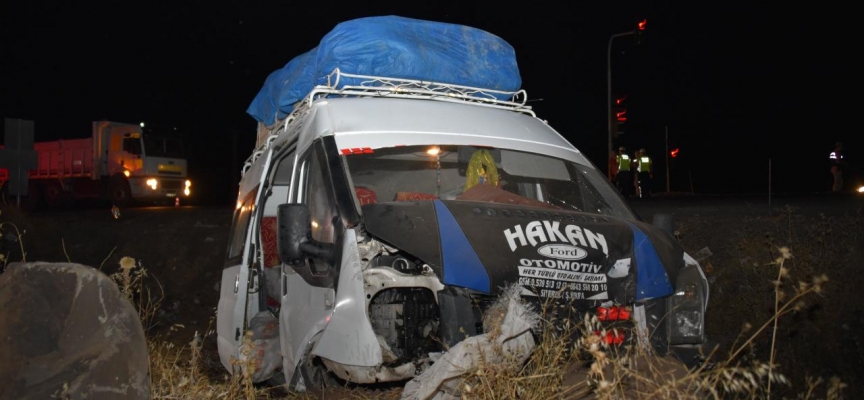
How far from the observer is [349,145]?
4.16 meters

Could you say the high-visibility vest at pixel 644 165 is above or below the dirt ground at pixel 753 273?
above

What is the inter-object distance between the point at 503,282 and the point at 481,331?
1.00 ft

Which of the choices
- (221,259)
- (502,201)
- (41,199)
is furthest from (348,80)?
(41,199)

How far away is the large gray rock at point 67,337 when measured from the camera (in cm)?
297

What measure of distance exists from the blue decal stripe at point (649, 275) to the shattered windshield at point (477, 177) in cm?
84

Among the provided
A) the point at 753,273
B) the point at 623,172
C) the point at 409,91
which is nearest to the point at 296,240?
the point at 409,91

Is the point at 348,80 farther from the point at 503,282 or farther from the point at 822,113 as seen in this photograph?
the point at 822,113

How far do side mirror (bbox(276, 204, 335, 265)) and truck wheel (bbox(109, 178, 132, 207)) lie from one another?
22.4 meters

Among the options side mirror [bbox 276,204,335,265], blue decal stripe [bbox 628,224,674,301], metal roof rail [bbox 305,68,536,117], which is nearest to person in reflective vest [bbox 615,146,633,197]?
metal roof rail [bbox 305,68,536,117]

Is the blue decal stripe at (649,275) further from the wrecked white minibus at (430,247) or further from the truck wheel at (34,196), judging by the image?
A: the truck wheel at (34,196)

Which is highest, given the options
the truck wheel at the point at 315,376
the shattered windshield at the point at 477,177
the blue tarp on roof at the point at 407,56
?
the blue tarp on roof at the point at 407,56

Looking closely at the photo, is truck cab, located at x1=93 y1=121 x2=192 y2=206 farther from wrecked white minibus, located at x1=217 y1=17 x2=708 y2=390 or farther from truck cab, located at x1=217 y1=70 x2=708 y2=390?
truck cab, located at x1=217 y1=70 x2=708 y2=390

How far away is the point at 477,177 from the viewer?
4.89m

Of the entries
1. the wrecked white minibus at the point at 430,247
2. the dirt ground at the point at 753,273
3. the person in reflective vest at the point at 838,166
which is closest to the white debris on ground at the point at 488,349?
the wrecked white minibus at the point at 430,247
